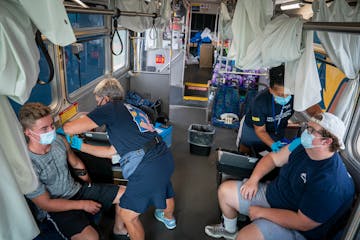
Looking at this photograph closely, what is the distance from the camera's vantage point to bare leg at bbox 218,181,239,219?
2475mm

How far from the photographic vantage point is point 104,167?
2639 mm

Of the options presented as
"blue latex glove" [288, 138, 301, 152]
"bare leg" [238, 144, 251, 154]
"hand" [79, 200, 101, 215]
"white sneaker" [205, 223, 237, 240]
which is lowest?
"white sneaker" [205, 223, 237, 240]

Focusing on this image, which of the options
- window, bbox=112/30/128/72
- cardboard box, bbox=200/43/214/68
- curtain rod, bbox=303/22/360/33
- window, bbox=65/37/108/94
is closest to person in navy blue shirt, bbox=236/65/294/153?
curtain rod, bbox=303/22/360/33

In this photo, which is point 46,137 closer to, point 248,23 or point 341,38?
point 248,23

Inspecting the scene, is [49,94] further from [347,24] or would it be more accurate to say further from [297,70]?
[347,24]

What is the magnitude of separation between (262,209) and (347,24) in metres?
1.57

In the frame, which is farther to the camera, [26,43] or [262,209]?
[262,209]

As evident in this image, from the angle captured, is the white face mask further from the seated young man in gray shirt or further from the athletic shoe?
the athletic shoe

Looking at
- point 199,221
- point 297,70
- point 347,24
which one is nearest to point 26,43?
point 347,24

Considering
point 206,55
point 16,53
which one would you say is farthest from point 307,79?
point 206,55

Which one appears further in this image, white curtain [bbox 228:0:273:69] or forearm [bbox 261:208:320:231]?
white curtain [bbox 228:0:273:69]

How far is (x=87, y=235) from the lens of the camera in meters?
2.06

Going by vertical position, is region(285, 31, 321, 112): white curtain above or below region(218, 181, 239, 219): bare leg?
above

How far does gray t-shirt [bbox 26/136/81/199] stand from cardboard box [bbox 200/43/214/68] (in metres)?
9.60
